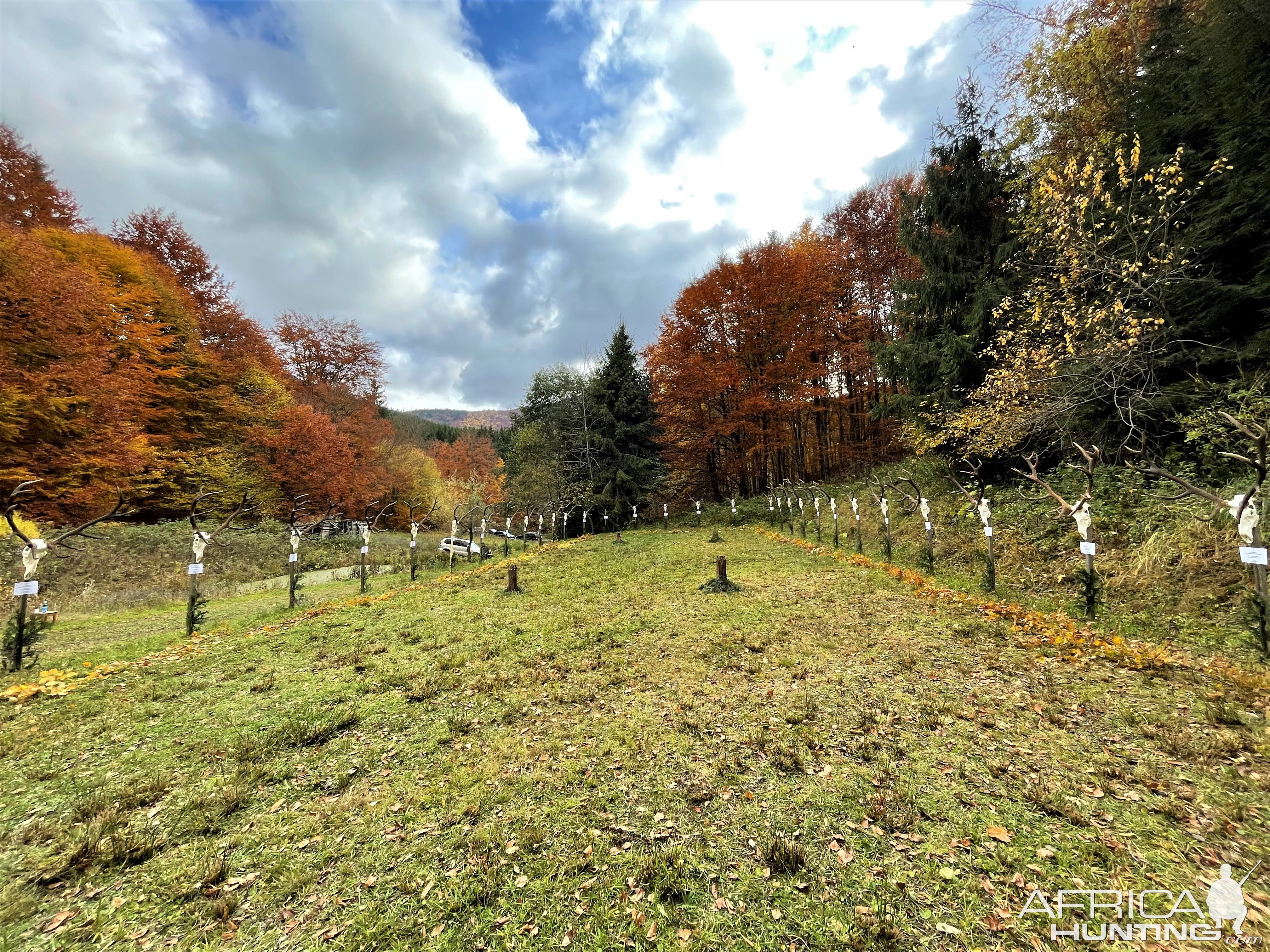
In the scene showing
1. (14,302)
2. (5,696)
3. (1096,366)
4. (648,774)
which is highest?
(14,302)

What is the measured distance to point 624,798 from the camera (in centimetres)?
347

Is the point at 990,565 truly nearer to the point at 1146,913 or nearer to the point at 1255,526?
the point at 1255,526

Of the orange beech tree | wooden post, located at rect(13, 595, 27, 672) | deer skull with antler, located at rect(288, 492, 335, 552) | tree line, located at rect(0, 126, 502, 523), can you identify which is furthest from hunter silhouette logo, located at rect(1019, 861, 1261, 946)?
the orange beech tree

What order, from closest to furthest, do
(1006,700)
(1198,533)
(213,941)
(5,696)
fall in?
1. (213,941)
2. (1006,700)
3. (5,696)
4. (1198,533)

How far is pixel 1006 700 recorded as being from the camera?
443 centimetres

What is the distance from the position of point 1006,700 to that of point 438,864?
212 inches

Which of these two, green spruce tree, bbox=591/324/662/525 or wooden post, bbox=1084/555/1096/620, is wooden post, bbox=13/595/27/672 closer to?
wooden post, bbox=1084/555/1096/620

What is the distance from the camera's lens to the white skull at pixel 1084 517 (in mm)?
5930

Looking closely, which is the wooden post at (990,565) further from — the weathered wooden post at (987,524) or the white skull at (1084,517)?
the white skull at (1084,517)

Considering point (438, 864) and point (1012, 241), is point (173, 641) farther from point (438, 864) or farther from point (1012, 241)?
point (1012, 241)

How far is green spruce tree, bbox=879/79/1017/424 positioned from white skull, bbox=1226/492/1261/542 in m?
7.81

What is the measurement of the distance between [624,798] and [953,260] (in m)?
16.3

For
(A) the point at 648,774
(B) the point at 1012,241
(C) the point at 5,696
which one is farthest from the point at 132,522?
(B) the point at 1012,241

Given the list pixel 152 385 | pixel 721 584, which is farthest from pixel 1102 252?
pixel 152 385
